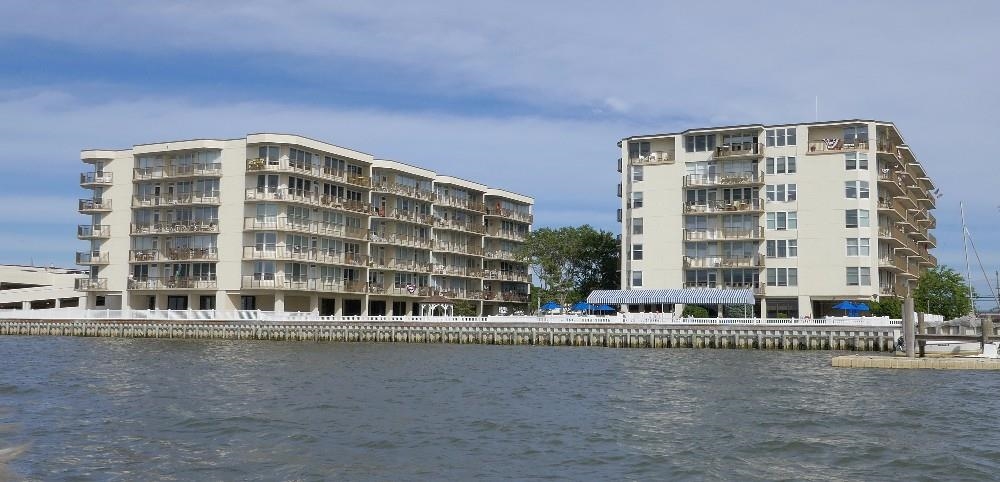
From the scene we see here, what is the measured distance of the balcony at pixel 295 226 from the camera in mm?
92812

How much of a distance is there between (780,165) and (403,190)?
41.4 metres

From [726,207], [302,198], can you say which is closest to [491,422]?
[726,207]

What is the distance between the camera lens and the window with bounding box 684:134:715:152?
9388 centimetres

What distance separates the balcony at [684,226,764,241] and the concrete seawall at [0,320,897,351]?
22.8 meters

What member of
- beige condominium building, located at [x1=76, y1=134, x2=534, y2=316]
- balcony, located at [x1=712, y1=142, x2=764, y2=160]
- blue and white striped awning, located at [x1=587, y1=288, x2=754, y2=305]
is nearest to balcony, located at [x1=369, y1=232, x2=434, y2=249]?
beige condominium building, located at [x1=76, y1=134, x2=534, y2=316]

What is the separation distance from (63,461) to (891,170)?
285 ft

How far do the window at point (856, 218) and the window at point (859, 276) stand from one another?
3891mm

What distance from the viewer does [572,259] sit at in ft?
376

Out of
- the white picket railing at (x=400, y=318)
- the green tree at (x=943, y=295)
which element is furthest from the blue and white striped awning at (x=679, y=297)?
the green tree at (x=943, y=295)

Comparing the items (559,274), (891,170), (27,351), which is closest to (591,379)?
(27,351)

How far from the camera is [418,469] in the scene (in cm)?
2067

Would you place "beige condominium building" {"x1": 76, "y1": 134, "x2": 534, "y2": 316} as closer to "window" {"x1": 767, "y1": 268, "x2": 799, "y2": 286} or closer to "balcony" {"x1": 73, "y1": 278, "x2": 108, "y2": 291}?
"balcony" {"x1": 73, "y1": 278, "x2": 108, "y2": 291}

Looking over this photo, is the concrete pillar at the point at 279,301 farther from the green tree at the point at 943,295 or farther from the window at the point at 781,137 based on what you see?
the green tree at the point at 943,295

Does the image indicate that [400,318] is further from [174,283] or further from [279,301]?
[174,283]
